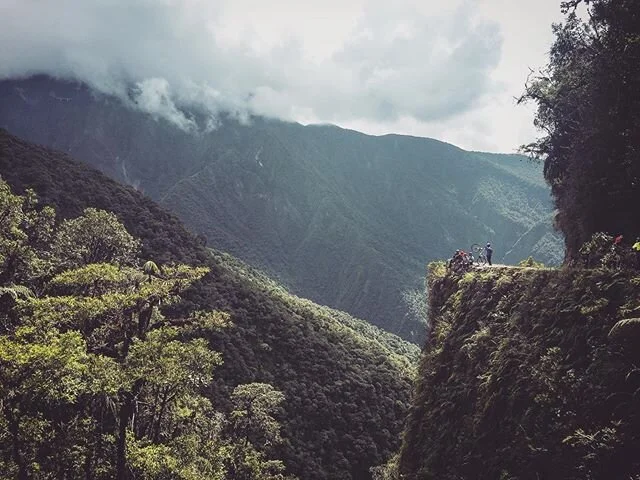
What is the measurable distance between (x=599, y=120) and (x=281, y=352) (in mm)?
50780

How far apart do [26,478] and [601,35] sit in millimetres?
26560

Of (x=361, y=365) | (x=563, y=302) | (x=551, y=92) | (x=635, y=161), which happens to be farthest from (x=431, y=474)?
(x=361, y=365)

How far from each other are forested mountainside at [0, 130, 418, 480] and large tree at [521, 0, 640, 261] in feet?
105

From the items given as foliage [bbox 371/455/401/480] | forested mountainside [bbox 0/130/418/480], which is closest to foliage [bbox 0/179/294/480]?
foliage [bbox 371/455/401/480]

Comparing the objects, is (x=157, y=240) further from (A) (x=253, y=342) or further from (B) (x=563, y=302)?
(B) (x=563, y=302)

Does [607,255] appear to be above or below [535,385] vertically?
above

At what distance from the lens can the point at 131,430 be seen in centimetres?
1487

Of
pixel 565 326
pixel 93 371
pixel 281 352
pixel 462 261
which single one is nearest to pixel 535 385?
pixel 565 326

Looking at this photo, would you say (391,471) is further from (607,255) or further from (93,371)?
(93,371)

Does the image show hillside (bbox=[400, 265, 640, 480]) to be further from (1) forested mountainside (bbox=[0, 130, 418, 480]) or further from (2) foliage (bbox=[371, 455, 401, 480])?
(1) forested mountainside (bbox=[0, 130, 418, 480])

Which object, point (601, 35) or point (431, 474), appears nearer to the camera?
point (431, 474)

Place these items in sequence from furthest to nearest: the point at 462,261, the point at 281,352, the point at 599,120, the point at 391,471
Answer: the point at 281,352 < the point at 462,261 < the point at 391,471 < the point at 599,120

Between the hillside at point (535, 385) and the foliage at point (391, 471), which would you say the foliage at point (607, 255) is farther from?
the foliage at point (391, 471)

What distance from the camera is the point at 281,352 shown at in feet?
207
